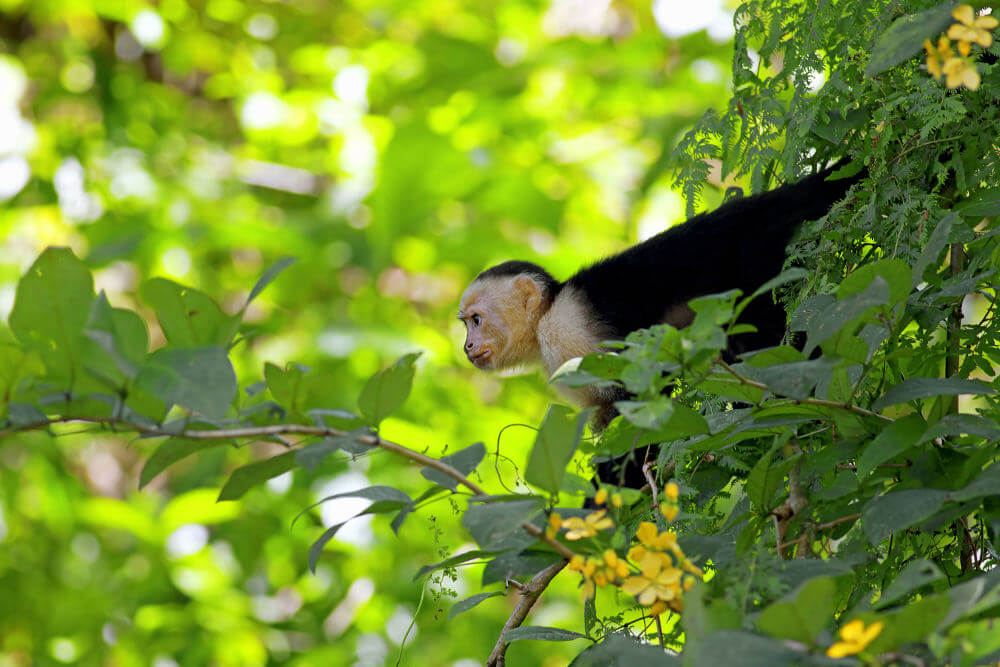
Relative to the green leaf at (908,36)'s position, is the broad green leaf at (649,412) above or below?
below

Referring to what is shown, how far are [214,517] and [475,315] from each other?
1.53 meters

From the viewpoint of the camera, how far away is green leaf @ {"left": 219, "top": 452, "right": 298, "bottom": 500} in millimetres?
812

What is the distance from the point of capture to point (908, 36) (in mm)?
843

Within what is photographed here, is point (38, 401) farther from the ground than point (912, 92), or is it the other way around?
point (912, 92)

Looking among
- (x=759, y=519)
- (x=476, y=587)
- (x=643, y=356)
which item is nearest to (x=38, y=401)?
(x=643, y=356)

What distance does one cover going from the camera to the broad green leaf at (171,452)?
787 mm

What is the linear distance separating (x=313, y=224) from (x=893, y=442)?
347 centimetres

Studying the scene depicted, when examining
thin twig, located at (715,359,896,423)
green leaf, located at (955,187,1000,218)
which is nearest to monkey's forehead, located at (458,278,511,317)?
green leaf, located at (955,187,1000,218)

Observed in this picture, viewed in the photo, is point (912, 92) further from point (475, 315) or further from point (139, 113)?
point (139, 113)

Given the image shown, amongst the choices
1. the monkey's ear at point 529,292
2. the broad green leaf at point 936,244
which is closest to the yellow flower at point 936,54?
the broad green leaf at point 936,244

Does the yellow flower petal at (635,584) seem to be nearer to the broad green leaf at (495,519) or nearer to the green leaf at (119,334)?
the broad green leaf at (495,519)

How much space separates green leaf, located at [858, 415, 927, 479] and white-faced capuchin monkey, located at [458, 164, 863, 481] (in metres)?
0.68

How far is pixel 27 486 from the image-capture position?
4.68 meters

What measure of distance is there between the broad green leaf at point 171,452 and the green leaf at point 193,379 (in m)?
0.08
